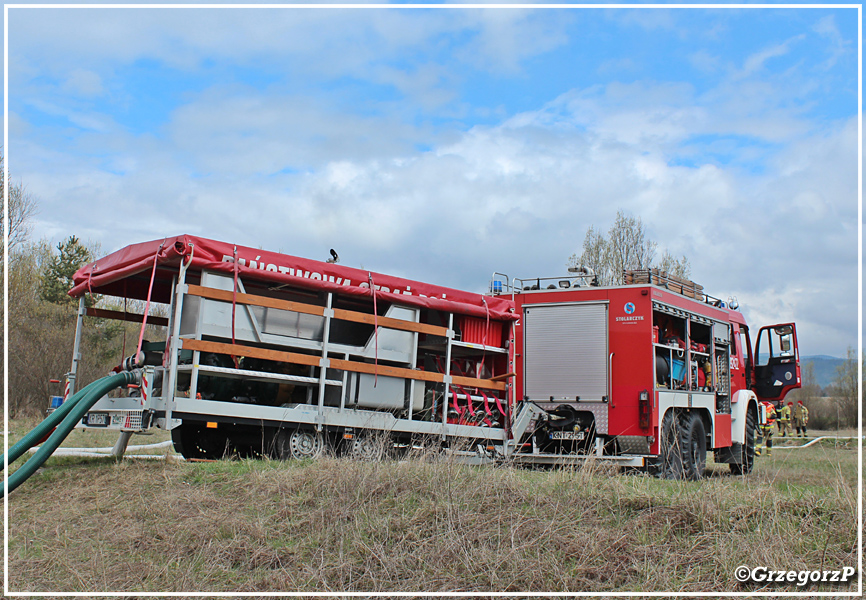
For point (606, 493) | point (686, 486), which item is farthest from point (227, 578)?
point (686, 486)

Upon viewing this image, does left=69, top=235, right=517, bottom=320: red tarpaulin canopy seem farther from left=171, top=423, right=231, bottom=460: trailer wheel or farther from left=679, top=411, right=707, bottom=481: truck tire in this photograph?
left=679, top=411, right=707, bottom=481: truck tire

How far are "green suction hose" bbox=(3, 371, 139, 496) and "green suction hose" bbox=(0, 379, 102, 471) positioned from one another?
0.04 metres

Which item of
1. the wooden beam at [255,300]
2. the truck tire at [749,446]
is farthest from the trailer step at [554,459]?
the truck tire at [749,446]

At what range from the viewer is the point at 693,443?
12.1 meters

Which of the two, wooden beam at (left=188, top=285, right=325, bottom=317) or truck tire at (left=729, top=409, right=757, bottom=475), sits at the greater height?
wooden beam at (left=188, top=285, right=325, bottom=317)

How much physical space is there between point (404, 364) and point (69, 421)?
4125 mm

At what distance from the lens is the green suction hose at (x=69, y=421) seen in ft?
22.7

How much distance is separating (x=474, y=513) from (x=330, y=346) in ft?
12.3

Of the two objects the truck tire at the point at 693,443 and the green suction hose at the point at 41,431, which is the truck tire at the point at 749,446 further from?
the green suction hose at the point at 41,431

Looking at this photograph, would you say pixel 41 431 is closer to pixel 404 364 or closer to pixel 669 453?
pixel 404 364

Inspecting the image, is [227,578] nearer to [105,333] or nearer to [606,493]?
[606,493]

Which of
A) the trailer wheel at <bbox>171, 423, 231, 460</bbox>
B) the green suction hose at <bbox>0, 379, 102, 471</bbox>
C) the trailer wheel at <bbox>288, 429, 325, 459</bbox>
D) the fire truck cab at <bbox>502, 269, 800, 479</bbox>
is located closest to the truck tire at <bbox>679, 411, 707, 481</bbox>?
the fire truck cab at <bbox>502, 269, 800, 479</bbox>
